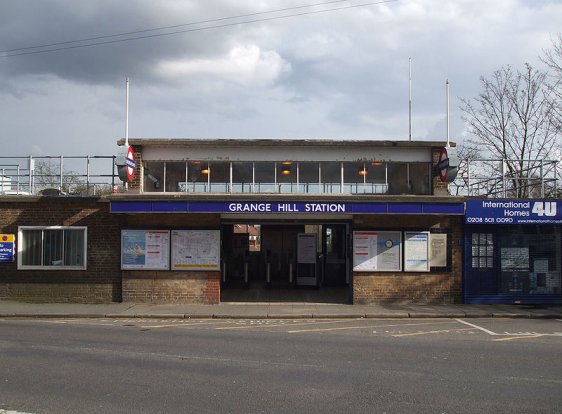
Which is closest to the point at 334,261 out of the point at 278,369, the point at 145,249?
the point at 145,249

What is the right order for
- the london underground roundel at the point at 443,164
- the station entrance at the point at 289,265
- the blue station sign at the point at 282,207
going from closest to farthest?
the blue station sign at the point at 282,207 → the london underground roundel at the point at 443,164 → the station entrance at the point at 289,265

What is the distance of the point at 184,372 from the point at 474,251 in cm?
1234

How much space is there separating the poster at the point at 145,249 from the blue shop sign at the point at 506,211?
972 centimetres

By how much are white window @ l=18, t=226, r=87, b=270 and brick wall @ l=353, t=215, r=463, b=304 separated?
9.22 m

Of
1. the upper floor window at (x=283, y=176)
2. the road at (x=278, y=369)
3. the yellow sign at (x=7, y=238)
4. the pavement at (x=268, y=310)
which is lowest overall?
the pavement at (x=268, y=310)

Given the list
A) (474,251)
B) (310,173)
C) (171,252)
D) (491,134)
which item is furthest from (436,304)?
(491,134)

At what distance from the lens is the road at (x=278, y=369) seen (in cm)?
654

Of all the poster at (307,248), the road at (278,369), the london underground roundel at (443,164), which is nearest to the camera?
the road at (278,369)

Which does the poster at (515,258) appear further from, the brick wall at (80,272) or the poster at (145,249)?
the brick wall at (80,272)

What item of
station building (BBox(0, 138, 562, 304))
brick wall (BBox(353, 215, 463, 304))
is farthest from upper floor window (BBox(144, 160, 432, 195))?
brick wall (BBox(353, 215, 463, 304))

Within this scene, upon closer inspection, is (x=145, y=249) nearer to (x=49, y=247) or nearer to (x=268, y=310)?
(x=49, y=247)

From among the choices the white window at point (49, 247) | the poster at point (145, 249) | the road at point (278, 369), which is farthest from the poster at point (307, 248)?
the white window at point (49, 247)

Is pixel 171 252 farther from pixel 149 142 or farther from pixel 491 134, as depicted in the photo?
pixel 491 134

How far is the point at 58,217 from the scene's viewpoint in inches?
711
